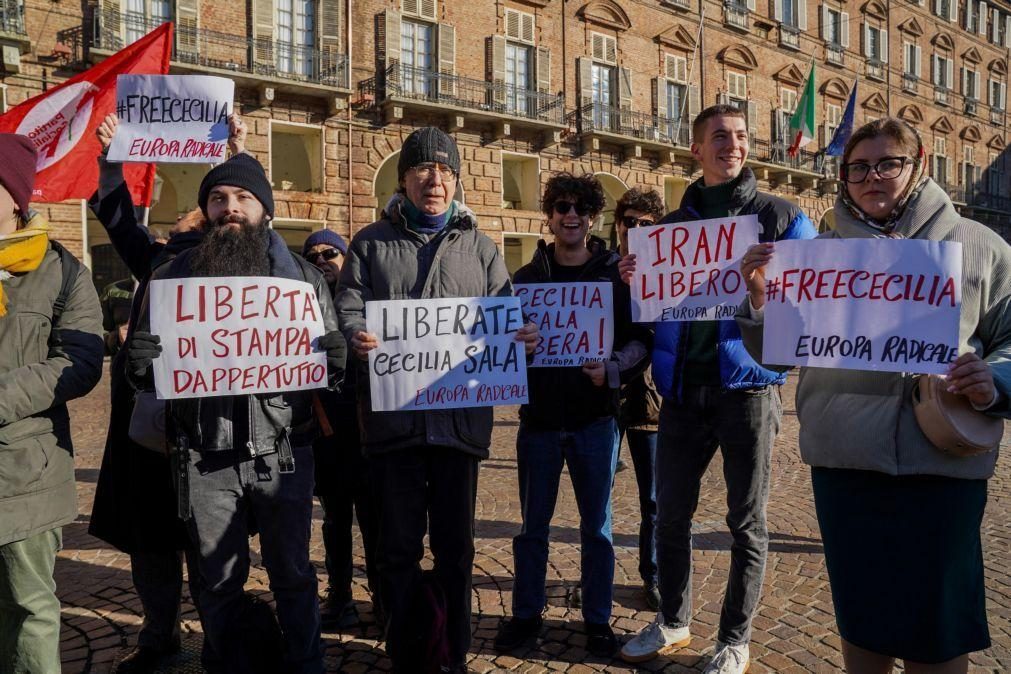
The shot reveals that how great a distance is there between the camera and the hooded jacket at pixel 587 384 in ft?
9.70

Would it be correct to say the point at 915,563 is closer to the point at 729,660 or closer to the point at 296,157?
the point at 729,660

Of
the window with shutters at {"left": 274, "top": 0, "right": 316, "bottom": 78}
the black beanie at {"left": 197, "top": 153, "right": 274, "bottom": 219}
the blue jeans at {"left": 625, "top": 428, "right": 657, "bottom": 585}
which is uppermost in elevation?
the window with shutters at {"left": 274, "top": 0, "right": 316, "bottom": 78}

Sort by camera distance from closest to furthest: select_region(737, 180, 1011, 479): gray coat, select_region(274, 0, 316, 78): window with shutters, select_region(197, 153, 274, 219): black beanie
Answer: select_region(737, 180, 1011, 479): gray coat, select_region(197, 153, 274, 219): black beanie, select_region(274, 0, 316, 78): window with shutters

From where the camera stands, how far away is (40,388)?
7.00 ft

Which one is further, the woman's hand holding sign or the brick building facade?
the brick building facade

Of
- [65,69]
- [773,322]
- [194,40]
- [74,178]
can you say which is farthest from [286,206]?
[773,322]

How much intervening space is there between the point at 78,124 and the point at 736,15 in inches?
847

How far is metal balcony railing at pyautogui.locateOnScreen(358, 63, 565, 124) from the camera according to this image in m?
16.3

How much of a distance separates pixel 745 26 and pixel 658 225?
22864mm

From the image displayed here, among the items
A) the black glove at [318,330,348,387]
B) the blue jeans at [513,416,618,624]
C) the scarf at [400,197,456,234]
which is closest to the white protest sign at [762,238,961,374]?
the blue jeans at [513,416,618,624]

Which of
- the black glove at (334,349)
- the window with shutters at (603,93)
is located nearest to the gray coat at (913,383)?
the black glove at (334,349)

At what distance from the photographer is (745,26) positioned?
2244 centimetres

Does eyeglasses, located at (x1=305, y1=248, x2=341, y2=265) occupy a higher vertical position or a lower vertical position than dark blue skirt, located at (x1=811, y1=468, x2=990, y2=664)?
higher

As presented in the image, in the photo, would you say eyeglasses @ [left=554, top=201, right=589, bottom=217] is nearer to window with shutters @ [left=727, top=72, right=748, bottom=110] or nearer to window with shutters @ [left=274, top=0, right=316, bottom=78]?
window with shutters @ [left=274, top=0, right=316, bottom=78]
